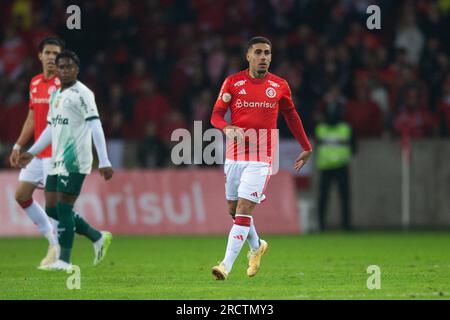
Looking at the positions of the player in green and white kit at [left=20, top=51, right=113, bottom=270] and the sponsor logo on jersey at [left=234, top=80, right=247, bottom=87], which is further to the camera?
the player in green and white kit at [left=20, top=51, right=113, bottom=270]

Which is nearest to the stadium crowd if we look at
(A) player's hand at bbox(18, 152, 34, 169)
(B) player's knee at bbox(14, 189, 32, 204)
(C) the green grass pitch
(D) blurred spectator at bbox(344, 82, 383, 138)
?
(D) blurred spectator at bbox(344, 82, 383, 138)

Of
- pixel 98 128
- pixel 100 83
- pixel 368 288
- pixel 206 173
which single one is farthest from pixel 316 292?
pixel 100 83

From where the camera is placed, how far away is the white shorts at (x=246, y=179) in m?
11.5

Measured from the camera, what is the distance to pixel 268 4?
77.5 ft

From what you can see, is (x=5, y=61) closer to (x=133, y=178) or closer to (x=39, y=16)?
(x=39, y=16)

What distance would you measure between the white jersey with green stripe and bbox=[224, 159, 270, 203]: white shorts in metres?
1.87

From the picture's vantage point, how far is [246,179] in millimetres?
11469

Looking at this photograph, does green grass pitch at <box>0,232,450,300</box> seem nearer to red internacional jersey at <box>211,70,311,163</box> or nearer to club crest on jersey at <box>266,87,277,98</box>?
red internacional jersey at <box>211,70,311,163</box>

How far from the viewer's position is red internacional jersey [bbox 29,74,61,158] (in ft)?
44.3

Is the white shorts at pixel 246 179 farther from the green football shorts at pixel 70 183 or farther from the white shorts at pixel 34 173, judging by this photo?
the white shorts at pixel 34 173

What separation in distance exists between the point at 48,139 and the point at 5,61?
11.1 m

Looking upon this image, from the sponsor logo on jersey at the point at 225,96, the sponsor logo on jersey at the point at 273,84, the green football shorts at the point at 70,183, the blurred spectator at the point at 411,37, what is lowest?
the green football shorts at the point at 70,183

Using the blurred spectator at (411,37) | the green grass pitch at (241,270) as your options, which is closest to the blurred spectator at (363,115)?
the blurred spectator at (411,37)

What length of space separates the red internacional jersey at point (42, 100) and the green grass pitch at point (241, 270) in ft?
5.20
